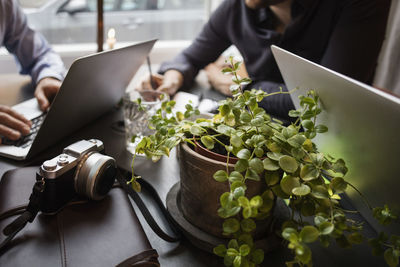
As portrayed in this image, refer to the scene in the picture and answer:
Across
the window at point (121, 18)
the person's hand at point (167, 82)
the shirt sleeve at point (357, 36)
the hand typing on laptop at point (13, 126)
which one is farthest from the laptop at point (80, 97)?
the window at point (121, 18)

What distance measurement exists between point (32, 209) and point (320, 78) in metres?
0.54

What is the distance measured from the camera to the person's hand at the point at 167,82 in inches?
50.3

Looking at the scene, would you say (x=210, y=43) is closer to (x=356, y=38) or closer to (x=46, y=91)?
(x=356, y=38)

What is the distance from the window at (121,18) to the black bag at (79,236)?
2.20 metres

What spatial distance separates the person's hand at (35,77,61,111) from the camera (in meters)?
1.08

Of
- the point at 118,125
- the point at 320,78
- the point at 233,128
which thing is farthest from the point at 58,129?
the point at 320,78

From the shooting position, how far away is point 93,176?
58 cm

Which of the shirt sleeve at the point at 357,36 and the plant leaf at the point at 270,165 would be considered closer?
the plant leaf at the point at 270,165

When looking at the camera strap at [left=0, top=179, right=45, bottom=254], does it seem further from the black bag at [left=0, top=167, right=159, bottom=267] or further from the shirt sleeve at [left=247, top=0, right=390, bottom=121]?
the shirt sleeve at [left=247, top=0, right=390, bottom=121]

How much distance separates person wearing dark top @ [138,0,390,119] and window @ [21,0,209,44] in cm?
121

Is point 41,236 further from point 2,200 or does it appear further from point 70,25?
point 70,25

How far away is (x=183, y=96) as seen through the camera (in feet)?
4.17

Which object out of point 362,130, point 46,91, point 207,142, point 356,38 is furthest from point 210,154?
point 356,38

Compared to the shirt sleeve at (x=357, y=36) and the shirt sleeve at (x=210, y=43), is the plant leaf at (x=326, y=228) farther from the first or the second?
the shirt sleeve at (x=210, y=43)
